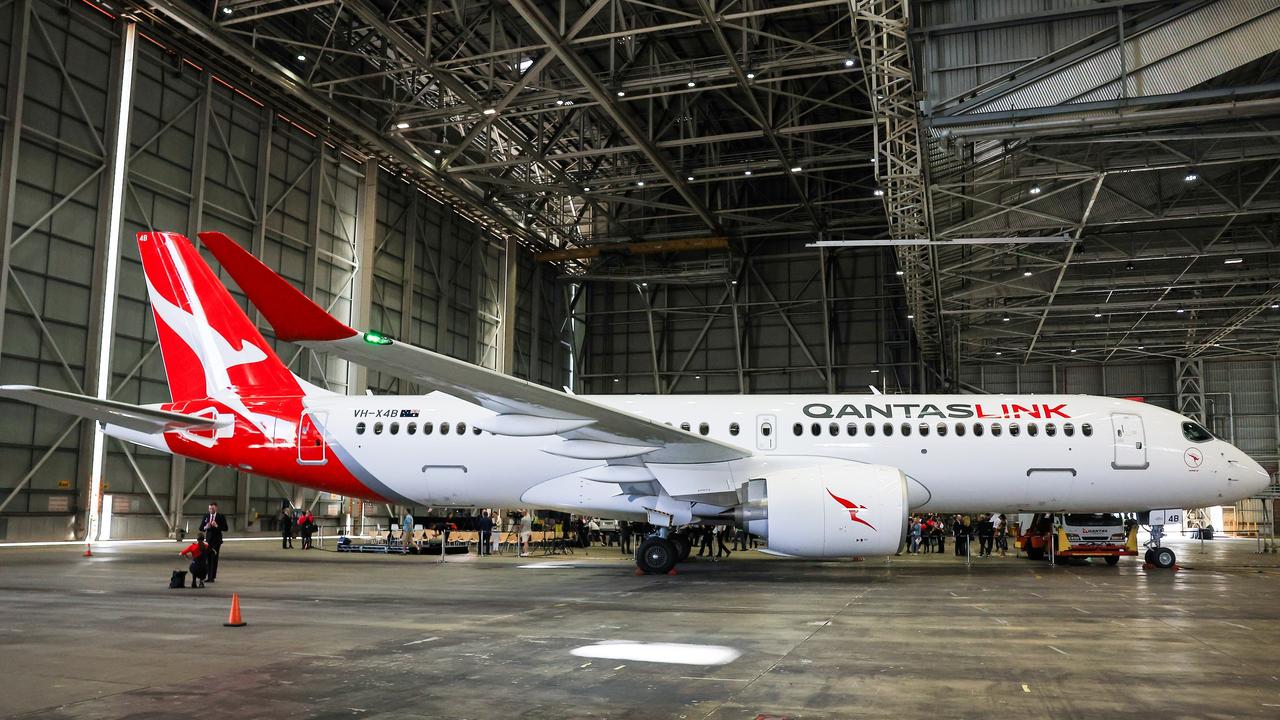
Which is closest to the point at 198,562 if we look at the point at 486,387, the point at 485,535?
the point at 486,387

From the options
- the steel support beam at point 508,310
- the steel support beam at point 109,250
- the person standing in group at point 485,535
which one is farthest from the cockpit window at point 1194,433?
the steel support beam at point 508,310

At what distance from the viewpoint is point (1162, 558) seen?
17.8 metres

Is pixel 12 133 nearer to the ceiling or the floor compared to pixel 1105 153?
nearer to the ceiling

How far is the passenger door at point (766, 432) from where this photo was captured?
15867 mm

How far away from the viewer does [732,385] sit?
46.9 m

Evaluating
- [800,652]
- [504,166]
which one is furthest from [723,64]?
[800,652]

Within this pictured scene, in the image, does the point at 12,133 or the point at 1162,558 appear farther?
the point at 12,133

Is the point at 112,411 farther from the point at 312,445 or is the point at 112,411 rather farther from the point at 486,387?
the point at 486,387

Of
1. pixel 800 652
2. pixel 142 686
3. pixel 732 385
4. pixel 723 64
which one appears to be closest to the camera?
pixel 142 686

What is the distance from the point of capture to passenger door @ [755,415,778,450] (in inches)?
625

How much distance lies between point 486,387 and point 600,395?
289 inches

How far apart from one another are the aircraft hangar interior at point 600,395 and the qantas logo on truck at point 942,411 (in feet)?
0.27

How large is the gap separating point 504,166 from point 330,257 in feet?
25.2

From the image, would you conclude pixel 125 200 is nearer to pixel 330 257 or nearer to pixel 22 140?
pixel 22 140
